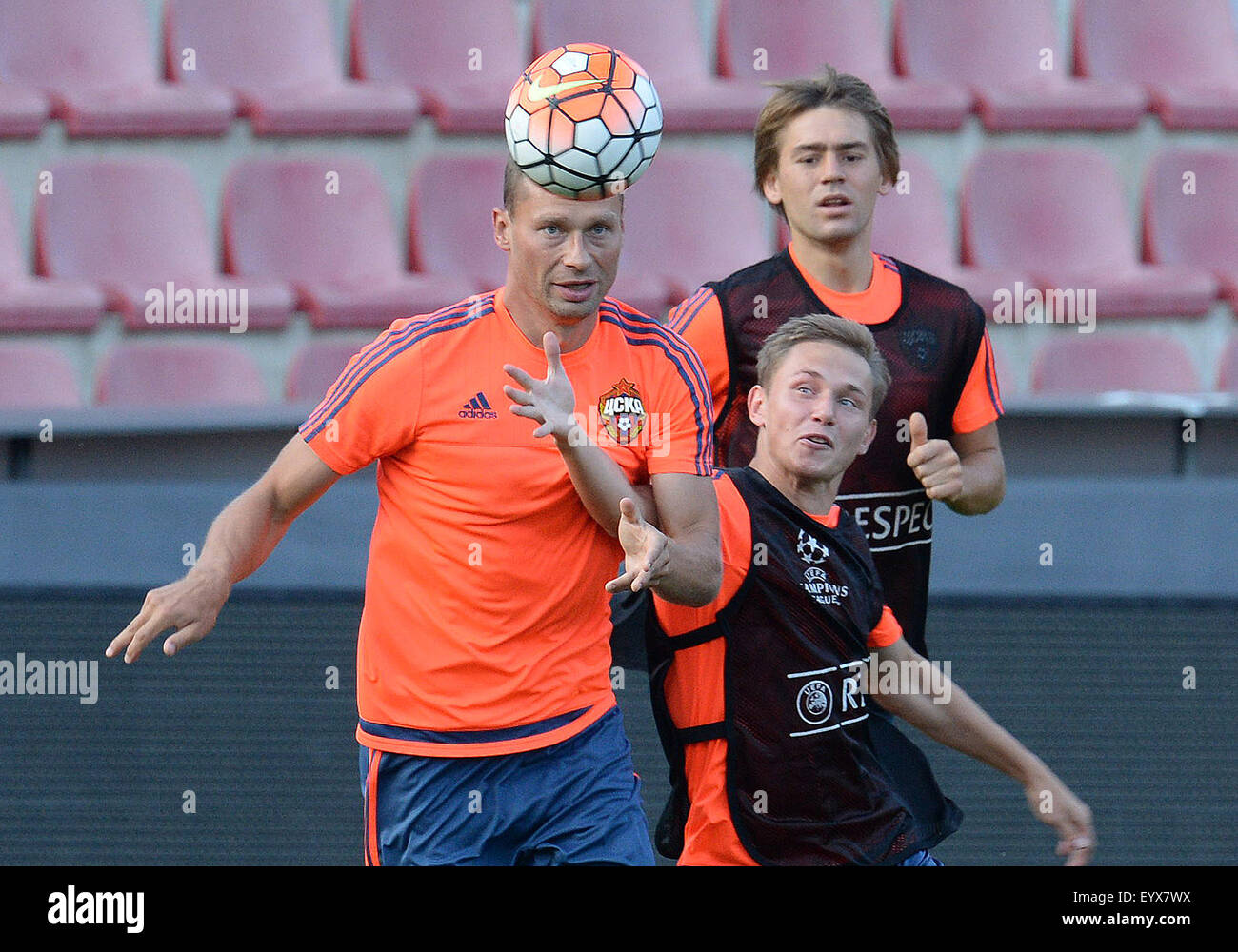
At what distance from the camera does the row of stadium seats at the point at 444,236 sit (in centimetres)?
604

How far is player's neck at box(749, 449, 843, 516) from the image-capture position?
3041mm

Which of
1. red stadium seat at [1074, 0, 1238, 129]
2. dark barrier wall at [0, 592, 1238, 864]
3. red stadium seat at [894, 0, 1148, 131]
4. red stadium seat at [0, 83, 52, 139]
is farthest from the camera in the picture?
red stadium seat at [1074, 0, 1238, 129]

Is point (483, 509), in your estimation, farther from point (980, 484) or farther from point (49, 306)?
point (49, 306)

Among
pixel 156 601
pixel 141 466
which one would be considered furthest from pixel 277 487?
pixel 141 466

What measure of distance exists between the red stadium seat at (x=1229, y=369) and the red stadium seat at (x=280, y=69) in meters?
3.36

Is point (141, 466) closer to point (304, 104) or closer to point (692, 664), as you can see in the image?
point (692, 664)

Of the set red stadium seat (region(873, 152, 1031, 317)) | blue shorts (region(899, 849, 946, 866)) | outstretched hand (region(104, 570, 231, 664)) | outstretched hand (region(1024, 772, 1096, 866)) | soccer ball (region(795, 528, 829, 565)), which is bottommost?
blue shorts (region(899, 849, 946, 866))

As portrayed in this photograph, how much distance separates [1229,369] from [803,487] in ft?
12.7

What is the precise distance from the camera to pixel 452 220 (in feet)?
21.0

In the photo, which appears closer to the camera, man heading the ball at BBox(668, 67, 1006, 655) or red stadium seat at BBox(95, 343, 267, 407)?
man heading the ball at BBox(668, 67, 1006, 655)

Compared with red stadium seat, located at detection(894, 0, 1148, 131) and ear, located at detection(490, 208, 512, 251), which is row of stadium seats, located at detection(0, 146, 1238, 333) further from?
ear, located at detection(490, 208, 512, 251)

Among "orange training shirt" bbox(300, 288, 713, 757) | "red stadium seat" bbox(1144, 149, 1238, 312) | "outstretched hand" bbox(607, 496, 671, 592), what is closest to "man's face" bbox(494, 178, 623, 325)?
"orange training shirt" bbox(300, 288, 713, 757)

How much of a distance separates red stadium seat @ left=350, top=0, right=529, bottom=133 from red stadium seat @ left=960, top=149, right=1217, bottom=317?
201 centimetres

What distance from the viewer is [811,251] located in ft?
11.3
